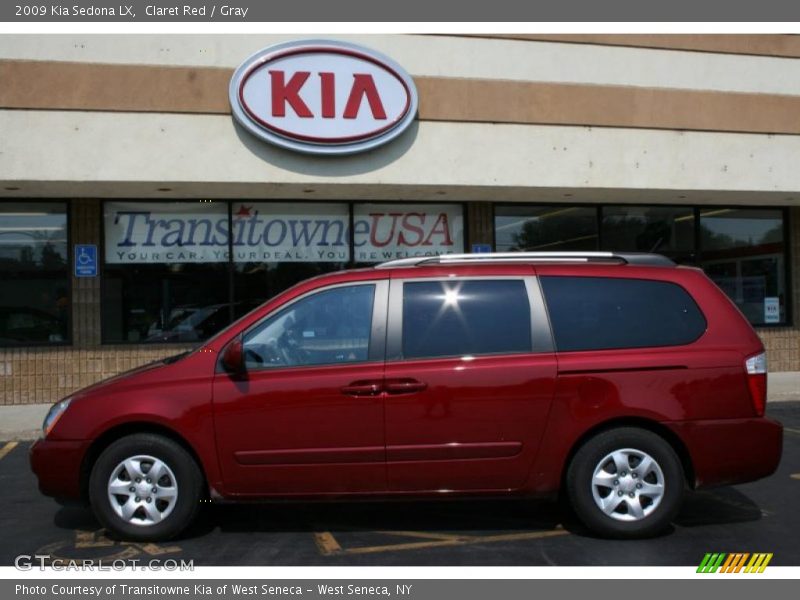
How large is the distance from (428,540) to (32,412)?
770cm

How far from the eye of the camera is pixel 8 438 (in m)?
9.27

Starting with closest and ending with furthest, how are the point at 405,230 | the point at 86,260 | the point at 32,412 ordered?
the point at 32,412
the point at 86,260
the point at 405,230

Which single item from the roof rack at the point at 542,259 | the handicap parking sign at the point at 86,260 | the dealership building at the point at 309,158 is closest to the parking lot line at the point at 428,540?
the roof rack at the point at 542,259

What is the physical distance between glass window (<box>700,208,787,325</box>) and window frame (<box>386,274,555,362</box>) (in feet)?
31.4

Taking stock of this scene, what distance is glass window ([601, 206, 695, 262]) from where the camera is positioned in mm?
13242

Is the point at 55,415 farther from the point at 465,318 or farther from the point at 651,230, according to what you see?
the point at 651,230

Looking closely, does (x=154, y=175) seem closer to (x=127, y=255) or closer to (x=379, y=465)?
(x=127, y=255)

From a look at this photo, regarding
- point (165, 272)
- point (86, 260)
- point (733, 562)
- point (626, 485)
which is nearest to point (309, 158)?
point (165, 272)

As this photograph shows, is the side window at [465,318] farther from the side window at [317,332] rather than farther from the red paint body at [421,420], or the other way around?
the side window at [317,332]

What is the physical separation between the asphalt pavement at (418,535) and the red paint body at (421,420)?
35 centimetres

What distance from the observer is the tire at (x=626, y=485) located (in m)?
4.94

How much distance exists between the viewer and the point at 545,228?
12984 millimetres

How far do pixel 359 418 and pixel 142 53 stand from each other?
25.1 feet

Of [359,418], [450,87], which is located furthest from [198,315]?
[359,418]
